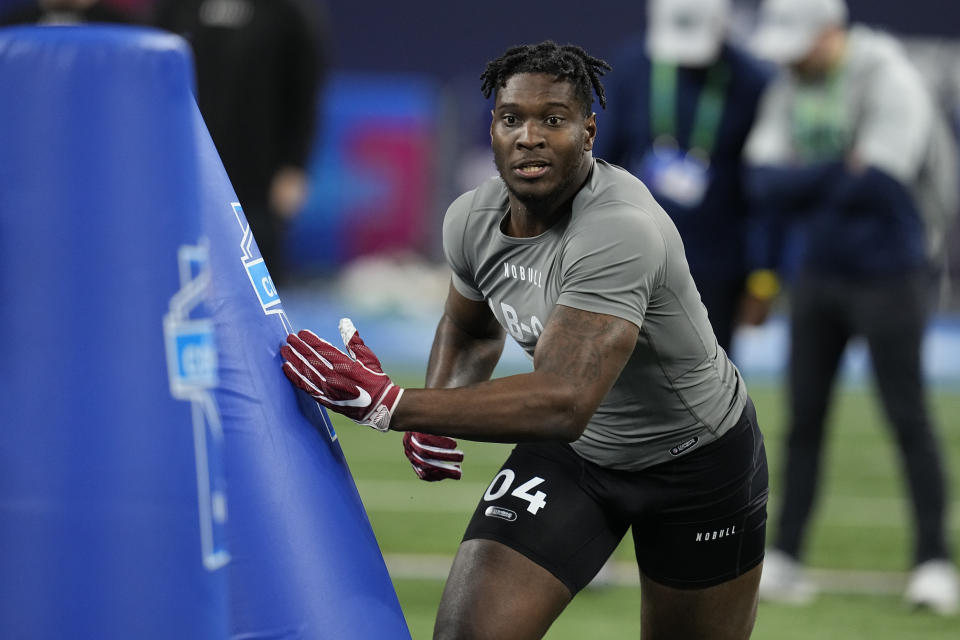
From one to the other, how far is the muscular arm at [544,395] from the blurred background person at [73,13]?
2927 mm

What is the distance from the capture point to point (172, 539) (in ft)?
8.25

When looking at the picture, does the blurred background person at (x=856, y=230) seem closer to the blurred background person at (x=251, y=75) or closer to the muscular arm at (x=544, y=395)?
the blurred background person at (x=251, y=75)

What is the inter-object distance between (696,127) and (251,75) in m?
1.64

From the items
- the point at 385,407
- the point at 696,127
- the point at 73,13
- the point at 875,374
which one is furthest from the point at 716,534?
the point at 73,13

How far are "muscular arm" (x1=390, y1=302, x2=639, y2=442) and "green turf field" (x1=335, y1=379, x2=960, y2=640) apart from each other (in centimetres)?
200

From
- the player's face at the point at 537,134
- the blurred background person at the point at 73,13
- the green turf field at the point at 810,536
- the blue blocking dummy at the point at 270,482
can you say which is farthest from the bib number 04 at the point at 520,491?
the blurred background person at the point at 73,13

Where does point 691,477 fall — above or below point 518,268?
below

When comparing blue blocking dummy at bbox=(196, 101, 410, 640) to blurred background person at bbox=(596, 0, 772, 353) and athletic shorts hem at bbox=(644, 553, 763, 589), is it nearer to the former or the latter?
athletic shorts hem at bbox=(644, 553, 763, 589)

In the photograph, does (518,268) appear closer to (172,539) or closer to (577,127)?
(577,127)

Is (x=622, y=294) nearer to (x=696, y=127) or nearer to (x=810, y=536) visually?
(x=696, y=127)

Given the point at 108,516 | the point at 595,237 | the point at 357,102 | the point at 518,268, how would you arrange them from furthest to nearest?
the point at 357,102
the point at 518,268
the point at 595,237
the point at 108,516

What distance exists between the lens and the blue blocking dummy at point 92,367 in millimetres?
2496

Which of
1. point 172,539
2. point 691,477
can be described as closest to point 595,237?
point 691,477

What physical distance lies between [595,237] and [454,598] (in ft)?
2.67
